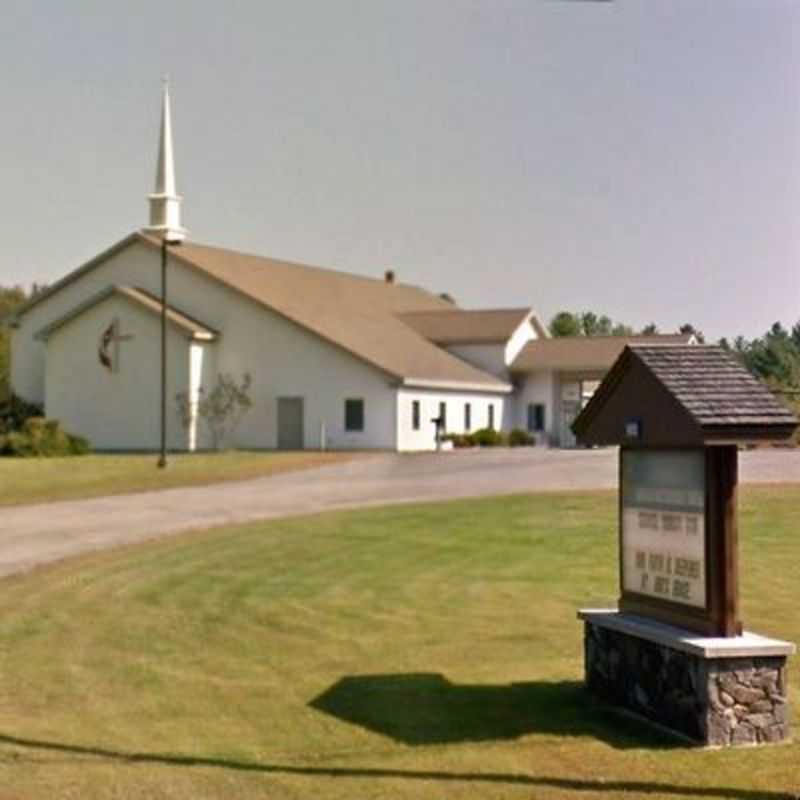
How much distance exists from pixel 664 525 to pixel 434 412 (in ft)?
156

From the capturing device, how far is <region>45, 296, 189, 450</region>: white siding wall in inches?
2276

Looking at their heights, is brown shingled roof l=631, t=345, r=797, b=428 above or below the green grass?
above

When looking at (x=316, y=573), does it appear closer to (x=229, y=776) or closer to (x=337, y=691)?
(x=337, y=691)

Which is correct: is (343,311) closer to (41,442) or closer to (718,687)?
(41,442)

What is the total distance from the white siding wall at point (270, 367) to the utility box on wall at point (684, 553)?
43.9m

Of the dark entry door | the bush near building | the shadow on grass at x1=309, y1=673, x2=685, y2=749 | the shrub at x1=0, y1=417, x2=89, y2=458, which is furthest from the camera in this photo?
the bush near building

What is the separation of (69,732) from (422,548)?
32.3 ft

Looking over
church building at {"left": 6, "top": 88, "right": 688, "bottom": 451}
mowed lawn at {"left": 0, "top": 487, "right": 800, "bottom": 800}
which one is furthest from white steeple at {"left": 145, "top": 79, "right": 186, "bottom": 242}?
mowed lawn at {"left": 0, "top": 487, "right": 800, "bottom": 800}

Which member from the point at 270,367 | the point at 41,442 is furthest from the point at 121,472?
the point at 270,367

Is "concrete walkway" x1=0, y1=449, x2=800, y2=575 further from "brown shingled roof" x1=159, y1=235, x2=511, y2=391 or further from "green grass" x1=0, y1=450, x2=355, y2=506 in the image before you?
"brown shingled roof" x1=159, y1=235, x2=511, y2=391

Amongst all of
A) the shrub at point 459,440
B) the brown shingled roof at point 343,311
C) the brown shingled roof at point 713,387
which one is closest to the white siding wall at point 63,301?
the brown shingled roof at point 343,311

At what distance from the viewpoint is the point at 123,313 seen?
58.8 meters

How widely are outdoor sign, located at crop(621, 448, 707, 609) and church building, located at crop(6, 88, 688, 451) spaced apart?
139 ft

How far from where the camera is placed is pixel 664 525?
10.1 m
